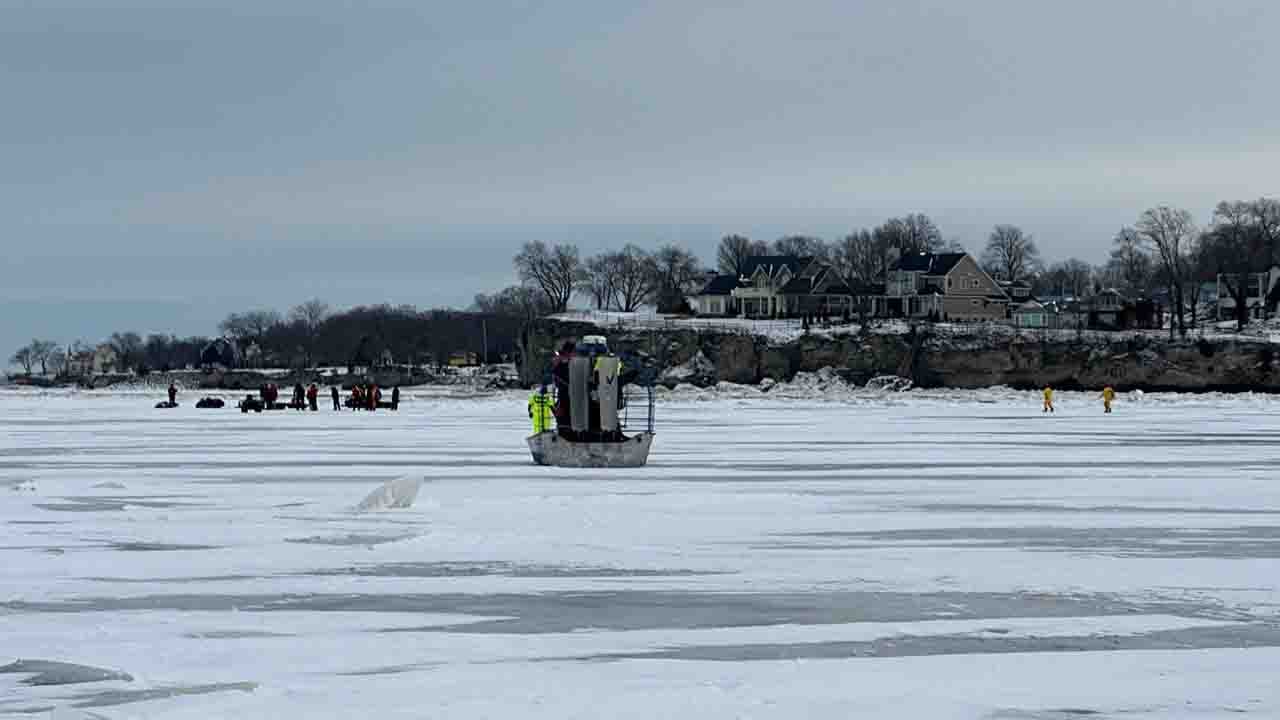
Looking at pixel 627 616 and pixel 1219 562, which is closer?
pixel 627 616

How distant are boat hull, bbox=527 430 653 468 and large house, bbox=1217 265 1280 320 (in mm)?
89352

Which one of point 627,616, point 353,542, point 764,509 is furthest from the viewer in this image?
point 764,509

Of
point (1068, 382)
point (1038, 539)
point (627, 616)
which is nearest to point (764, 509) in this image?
point (1038, 539)

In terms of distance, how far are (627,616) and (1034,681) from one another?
2993 mm

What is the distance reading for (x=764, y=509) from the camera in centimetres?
1766

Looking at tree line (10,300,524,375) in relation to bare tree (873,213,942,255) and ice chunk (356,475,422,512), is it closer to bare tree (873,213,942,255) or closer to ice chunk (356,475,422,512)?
bare tree (873,213,942,255)

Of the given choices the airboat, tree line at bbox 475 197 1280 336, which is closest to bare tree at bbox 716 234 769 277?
tree line at bbox 475 197 1280 336

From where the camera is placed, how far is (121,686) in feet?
27.5

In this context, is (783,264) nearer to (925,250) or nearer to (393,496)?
(925,250)

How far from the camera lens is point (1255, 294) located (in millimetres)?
116375

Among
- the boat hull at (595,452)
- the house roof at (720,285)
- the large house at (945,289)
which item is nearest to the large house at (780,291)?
A: the house roof at (720,285)

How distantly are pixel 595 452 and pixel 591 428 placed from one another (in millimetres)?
672

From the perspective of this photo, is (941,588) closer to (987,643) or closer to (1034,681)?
(987,643)

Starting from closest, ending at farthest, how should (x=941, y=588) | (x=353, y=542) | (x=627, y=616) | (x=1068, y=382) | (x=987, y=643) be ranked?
1. (x=987, y=643)
2. (x=627, y=616)
3. (x=941, y=588)
4. (x=353, y=542)
5. (x=1068, y=382)
